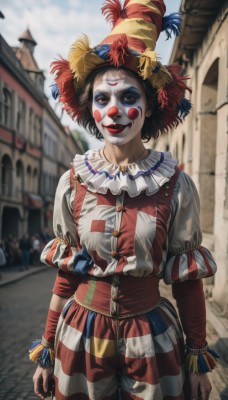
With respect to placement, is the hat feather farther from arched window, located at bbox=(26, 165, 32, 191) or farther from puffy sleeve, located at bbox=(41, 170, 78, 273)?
arched window, located at bbox=(26, 165, 32, 191)

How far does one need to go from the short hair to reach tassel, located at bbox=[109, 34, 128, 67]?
0.27 feet

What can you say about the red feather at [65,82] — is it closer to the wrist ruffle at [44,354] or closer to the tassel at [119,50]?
the tassel at [119,50]

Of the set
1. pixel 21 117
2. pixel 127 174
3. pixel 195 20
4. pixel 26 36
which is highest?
pixel 26 36

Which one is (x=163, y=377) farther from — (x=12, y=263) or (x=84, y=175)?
(x=12, y=263)

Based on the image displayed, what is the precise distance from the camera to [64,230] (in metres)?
1.91

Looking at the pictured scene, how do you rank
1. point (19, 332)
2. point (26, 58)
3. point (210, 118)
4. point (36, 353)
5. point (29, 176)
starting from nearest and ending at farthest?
1. point (36, 353)
2. point (19, 332)
3. point (210, 118)
4. point (29, 176)
5. point (26, 58)

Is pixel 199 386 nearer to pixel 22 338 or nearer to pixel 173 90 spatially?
pixel 173 90

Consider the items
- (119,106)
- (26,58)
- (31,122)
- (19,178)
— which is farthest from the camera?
(26,58)

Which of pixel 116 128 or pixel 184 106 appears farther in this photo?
pixel 184 106

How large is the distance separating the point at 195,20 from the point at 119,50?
6186mm

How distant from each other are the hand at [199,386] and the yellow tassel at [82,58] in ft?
5.14

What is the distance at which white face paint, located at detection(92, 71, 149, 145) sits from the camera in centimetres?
183

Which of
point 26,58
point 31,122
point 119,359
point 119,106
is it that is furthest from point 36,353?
point 26,58

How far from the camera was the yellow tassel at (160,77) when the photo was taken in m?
1.80
